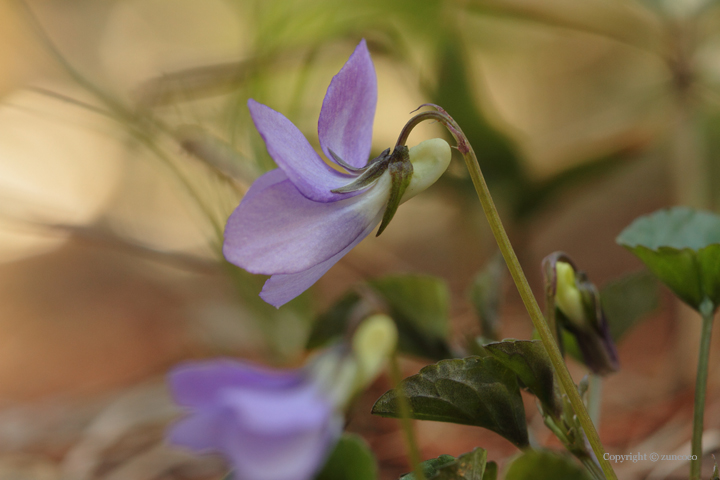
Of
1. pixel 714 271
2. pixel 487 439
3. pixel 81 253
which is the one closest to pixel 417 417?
pixel 714 271

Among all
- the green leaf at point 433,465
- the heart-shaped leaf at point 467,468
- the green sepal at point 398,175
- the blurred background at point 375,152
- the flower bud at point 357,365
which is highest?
the blurred background at point 375,152

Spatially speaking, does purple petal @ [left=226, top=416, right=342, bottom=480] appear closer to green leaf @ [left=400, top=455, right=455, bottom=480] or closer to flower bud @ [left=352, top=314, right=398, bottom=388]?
flower bud @ [left=352, top=314, right=398, bottom=388]

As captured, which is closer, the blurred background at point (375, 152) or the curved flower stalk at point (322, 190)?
the curved flower stalk at point (322, 190)

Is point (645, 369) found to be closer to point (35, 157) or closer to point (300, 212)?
point (300, 212)

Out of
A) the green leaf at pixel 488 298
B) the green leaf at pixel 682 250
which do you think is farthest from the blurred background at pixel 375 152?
the green leaf at pixel 682 250

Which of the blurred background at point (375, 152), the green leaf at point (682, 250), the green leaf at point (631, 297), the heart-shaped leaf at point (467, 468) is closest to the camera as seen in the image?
the heart-shaped leaf at point (467, 468)

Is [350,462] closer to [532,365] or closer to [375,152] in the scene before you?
[532,365]

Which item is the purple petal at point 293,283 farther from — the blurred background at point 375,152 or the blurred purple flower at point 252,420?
the blurred background at point 375,152
